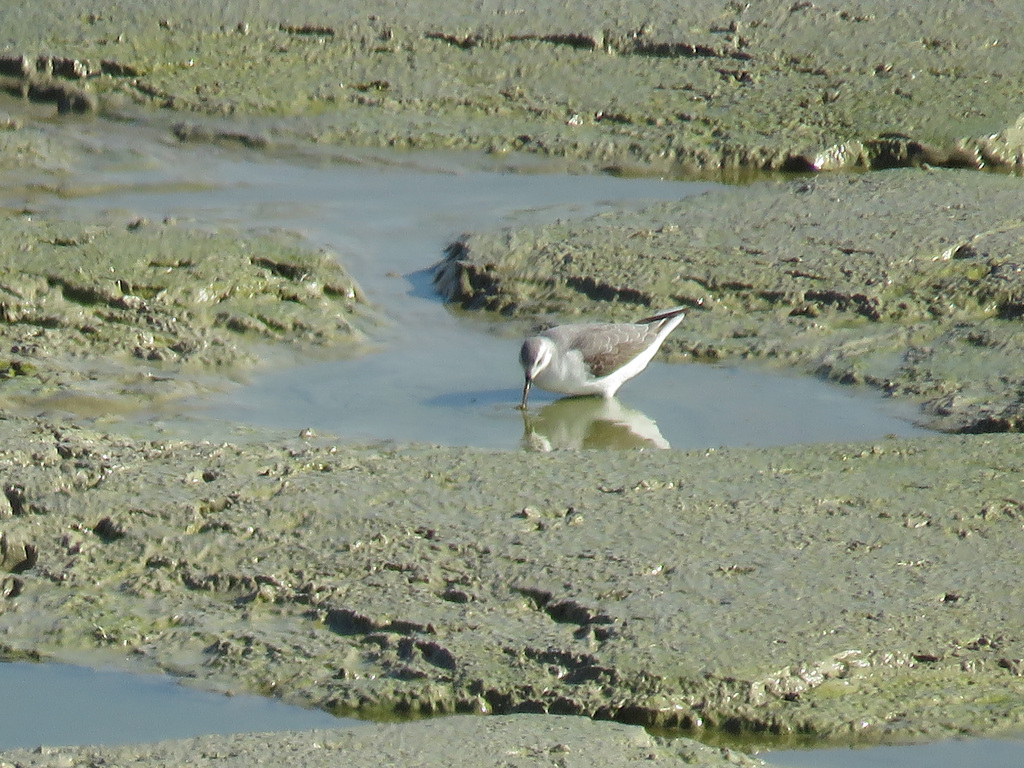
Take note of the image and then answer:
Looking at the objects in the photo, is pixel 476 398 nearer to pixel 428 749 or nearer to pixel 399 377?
pixel 399 377

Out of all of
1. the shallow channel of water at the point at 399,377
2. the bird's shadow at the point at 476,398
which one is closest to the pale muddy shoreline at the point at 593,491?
the shallow channel of water at the point at 399,377

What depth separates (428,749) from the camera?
338 cm

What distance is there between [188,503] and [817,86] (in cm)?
537

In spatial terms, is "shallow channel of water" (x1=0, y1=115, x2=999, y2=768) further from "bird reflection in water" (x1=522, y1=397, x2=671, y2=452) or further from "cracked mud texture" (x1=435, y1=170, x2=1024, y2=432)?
"cracked mud texture" (x1=435, y1=170, x2=1024, y2=432)

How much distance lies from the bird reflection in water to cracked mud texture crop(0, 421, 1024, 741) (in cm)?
72

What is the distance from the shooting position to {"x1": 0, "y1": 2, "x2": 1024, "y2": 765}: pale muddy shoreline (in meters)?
3.68

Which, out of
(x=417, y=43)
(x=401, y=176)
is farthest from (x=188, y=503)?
(x=417, y=43)

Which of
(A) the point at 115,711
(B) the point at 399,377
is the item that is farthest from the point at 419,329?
(A) the point at 115,711

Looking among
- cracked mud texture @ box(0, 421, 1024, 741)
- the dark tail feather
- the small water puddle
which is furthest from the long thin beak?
the small water puddle

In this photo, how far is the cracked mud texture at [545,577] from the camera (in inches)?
144

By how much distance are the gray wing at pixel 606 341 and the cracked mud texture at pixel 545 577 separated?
0.97 metres

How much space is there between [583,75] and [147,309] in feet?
11.4

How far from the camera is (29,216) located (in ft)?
23.8

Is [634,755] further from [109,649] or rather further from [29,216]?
[29,216]
